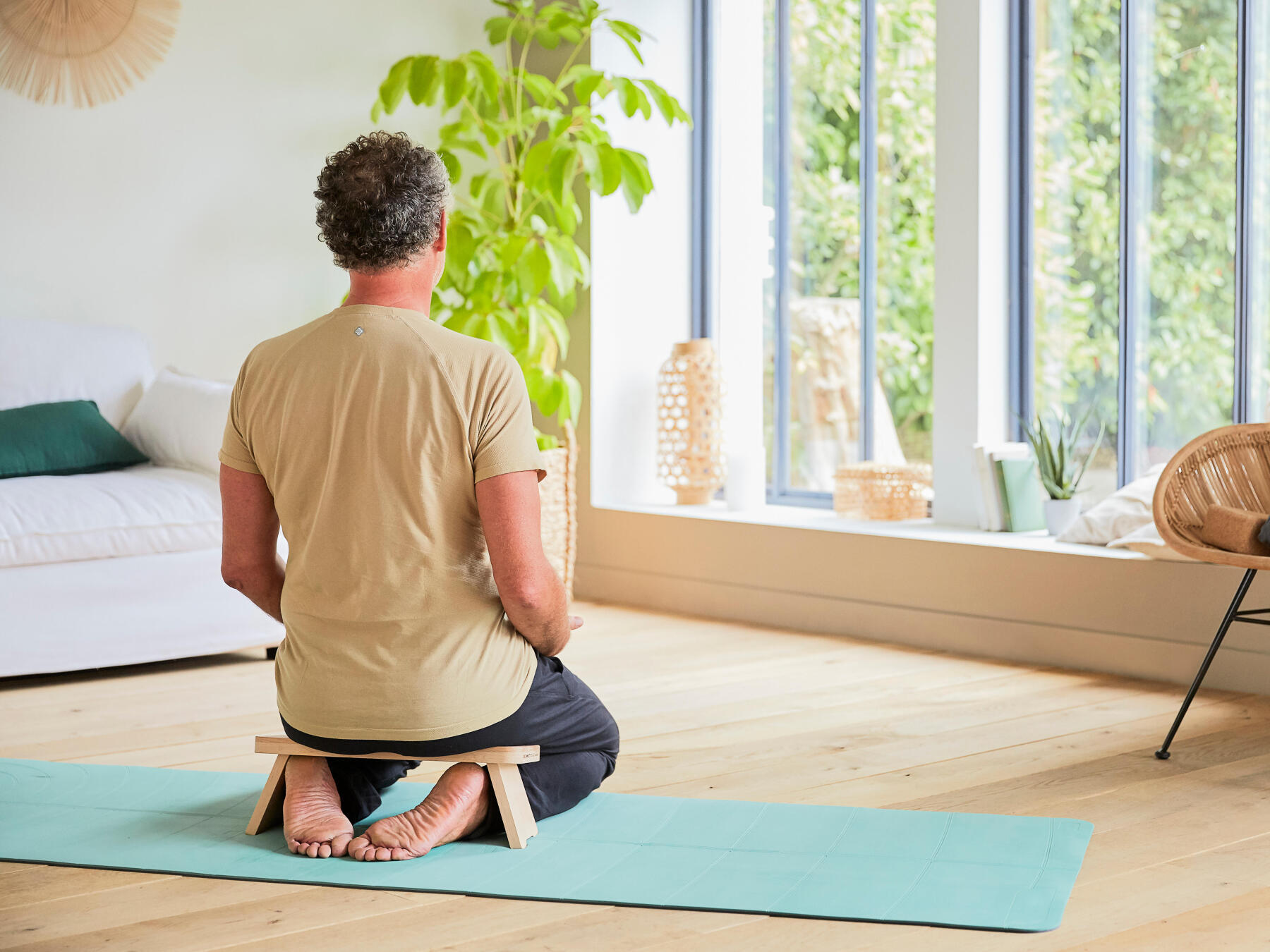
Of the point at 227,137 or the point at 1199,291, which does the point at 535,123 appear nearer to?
the point at 227,137

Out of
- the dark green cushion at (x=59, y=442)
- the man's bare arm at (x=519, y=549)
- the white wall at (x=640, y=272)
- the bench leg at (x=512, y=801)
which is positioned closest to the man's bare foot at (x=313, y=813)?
the bench leg at (x=512, y=801)

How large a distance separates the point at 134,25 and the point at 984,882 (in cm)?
369

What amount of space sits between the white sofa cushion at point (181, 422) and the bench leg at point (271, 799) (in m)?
1.62

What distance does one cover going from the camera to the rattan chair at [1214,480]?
8.98 ft

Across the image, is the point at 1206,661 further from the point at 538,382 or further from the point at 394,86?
the point at 394,86

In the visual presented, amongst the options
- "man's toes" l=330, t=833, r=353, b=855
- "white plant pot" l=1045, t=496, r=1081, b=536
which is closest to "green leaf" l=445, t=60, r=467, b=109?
"white plant pot" l=1045, t=496, r=1081, b=536

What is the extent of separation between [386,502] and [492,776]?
18.1 inches

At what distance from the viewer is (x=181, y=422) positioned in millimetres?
3779

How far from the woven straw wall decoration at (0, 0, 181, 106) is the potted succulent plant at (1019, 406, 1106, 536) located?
9.51 ft

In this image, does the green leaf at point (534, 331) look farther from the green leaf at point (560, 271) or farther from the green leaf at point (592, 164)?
the green leaf at point (592, 164)

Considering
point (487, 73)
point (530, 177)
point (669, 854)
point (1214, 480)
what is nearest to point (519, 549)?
point (669, 854)

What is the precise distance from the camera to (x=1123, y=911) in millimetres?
1854

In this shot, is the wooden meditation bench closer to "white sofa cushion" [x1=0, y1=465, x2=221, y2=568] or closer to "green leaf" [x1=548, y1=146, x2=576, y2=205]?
"white sofa cushion" [x1=0, y1=465, x2=221, y2=568]

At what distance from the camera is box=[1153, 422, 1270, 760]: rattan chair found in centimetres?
274
